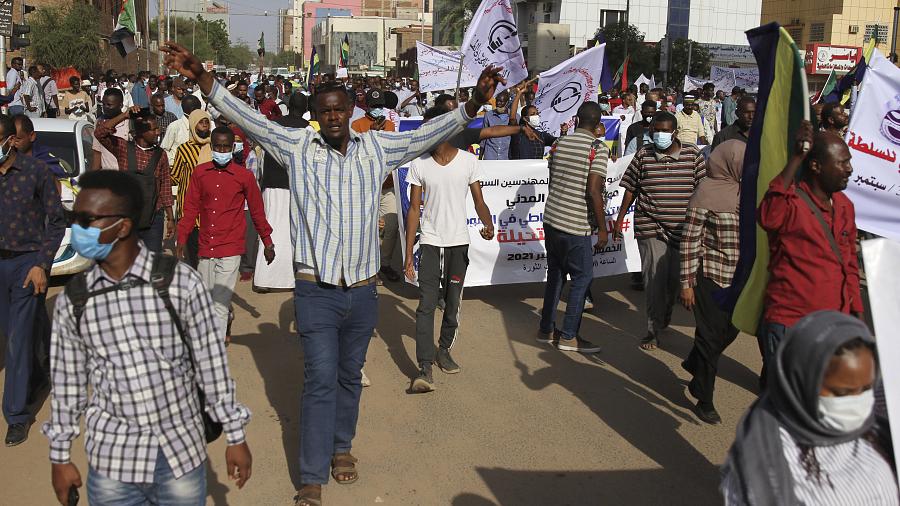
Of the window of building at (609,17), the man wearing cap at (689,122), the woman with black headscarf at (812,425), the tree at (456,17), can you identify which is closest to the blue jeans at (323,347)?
the woman with black headscarf at (812,425)

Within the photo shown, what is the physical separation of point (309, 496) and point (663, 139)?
13.1ft

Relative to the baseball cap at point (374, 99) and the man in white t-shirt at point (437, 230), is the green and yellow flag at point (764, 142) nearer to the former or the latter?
the man in white t-shirt at point (437, 230)

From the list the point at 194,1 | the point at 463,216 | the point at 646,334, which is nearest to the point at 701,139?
the point at 646,334

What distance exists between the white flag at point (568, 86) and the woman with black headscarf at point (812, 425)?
9216 mm

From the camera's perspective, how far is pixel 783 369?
2652 millimetres

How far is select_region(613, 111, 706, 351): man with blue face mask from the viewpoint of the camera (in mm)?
7320

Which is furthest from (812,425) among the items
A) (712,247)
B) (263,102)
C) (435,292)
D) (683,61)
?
(683,61)

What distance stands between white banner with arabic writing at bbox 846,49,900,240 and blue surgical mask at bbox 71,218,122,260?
6.33 metres

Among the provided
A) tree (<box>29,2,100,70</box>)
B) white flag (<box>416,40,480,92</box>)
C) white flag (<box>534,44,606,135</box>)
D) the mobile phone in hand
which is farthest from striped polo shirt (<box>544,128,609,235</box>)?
tree (<box>29,2,100,70</box>)

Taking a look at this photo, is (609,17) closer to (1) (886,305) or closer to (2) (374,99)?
(2) (374,99)

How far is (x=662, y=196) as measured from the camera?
24.1ft

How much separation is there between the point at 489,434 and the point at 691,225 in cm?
190

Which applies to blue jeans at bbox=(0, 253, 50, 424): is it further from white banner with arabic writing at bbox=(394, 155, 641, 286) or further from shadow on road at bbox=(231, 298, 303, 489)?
white banner with arabic writing at bbox=(394, 155, 641, 286)

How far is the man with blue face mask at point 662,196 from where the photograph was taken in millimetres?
7320
